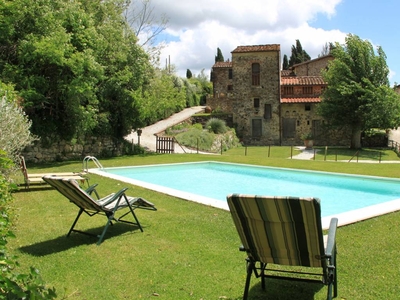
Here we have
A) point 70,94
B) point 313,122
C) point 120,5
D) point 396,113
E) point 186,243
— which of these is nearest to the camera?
point 186,243

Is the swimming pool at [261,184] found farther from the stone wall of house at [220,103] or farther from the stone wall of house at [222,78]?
the stone wall of house at [222,78]

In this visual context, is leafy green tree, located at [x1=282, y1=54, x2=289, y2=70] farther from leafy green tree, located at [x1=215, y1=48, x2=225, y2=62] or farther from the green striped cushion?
the green striped cushion

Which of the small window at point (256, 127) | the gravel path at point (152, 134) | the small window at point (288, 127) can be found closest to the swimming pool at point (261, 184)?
the gravel path at point (152, 134)

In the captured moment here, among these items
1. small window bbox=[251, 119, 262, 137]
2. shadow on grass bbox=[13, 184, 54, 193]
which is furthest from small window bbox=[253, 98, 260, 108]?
shadow on grass bbox=[13, 184, 54, 193]

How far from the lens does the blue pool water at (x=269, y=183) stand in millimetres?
10102

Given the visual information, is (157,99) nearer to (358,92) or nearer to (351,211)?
(358,92)

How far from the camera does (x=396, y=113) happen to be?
25688mm

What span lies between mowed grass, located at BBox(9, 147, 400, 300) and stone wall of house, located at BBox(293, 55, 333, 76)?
122 ft

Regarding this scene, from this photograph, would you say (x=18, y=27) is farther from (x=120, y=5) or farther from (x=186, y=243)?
(x=186, y=243)

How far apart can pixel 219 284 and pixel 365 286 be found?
4.45 feet

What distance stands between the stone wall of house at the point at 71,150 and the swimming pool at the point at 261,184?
507 centimetres

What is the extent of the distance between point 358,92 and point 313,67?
53.8 ft

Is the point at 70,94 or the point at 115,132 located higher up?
the point at 70,94

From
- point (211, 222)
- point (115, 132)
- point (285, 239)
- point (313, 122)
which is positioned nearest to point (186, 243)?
point (211, 222)
